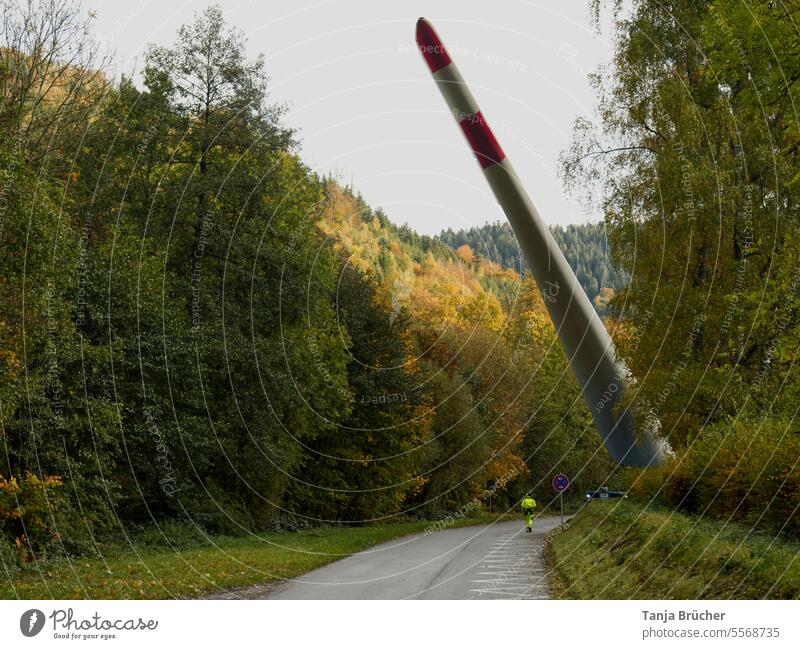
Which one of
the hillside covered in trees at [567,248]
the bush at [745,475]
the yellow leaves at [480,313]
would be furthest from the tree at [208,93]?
the hillside covered in trees at [567,248]

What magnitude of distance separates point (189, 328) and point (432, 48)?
1466cm

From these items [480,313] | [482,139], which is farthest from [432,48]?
[480,313]

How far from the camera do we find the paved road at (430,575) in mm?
17000

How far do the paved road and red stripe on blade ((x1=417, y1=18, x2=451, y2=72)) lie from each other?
46.2 ft

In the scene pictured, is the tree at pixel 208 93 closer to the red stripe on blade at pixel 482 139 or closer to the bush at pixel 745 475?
the red stripe on blade at pixel 482 139

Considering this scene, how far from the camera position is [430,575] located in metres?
21.0

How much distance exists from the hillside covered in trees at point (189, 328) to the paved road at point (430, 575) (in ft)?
11.7

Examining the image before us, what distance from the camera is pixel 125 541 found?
89.6ft

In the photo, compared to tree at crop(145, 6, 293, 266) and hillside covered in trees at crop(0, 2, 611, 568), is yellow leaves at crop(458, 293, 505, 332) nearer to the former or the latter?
hillside covered in trees at crop(0, 2, 611, 568)

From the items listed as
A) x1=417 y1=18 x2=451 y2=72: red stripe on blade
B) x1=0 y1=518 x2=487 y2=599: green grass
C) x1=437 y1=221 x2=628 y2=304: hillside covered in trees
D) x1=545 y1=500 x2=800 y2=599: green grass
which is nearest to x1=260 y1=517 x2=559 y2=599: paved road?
x1=0 y1=518 x2=487 y2=599: green grass

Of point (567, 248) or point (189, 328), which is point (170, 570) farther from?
point (567, 248)

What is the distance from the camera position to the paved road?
55.8 ft

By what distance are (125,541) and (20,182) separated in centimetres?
1348
